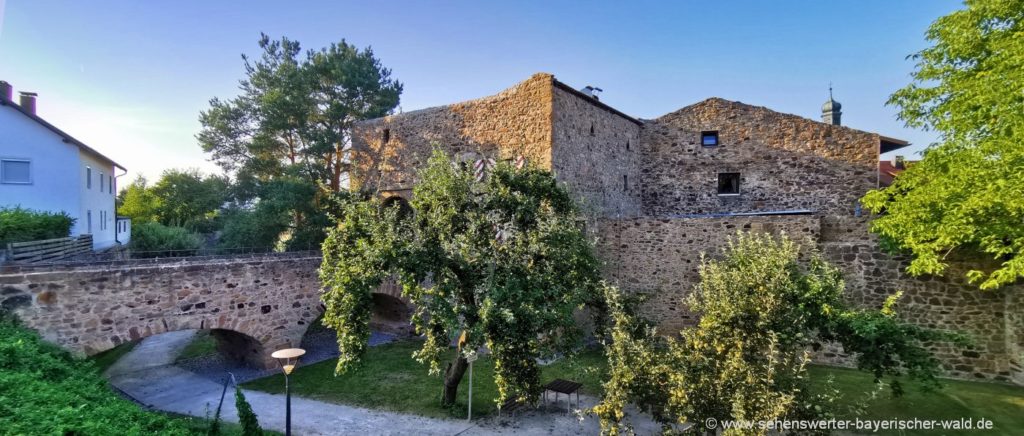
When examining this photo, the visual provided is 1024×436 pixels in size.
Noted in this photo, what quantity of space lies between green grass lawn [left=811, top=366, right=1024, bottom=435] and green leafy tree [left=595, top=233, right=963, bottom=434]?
2.30 meters

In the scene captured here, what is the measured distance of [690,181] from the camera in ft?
64.4

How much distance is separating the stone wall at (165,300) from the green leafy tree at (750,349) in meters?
9.81

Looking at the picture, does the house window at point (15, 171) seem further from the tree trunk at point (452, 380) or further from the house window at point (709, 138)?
the house window at point (709, 138)

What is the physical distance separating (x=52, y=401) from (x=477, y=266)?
593cm

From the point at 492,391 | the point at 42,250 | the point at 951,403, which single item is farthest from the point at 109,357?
the point at 951,403

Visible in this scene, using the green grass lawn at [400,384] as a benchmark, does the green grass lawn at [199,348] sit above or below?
below

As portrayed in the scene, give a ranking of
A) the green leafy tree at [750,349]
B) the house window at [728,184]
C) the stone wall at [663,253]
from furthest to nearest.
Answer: the house window at [728,184] → the stone wall at [663,253] → the green leafy tree at [750,349]

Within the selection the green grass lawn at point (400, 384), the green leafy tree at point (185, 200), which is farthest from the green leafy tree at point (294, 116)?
the green leafy tree at point (185, 200)

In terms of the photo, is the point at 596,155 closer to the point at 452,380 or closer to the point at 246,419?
the point at 452,380

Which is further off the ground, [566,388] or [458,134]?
[458,134]

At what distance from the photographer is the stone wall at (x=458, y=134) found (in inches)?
581

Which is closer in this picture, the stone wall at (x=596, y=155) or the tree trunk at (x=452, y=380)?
the tree trunk at (x=452, y=380)

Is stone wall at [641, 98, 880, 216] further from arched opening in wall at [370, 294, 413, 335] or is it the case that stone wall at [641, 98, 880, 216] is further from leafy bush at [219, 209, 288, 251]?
leafy bush at [219, 209, 288, 251]

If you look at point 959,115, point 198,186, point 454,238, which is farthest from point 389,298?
point 198,186
